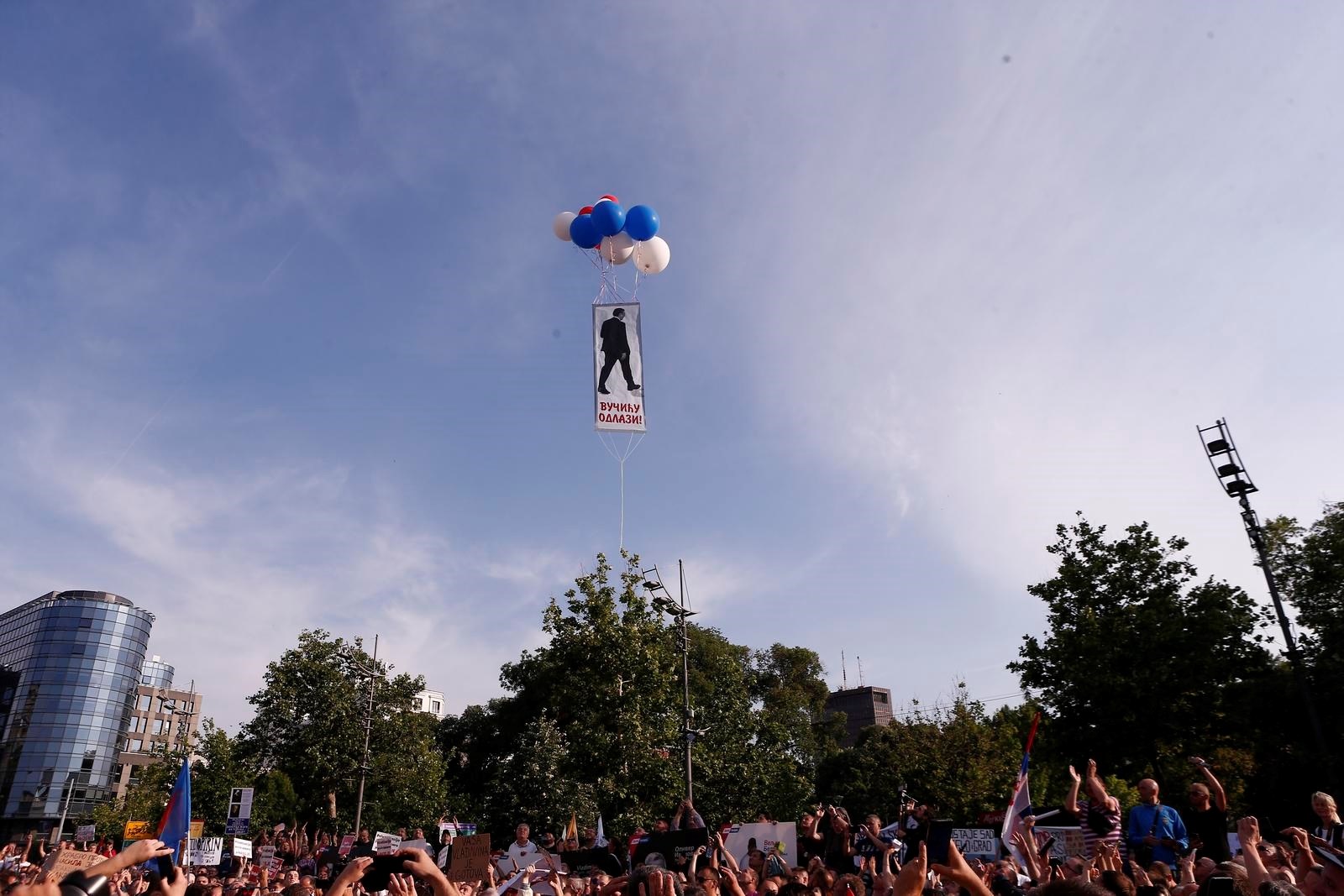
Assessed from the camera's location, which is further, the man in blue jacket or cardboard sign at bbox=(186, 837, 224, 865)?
cardboard sign at bbox=(186, 837, 224, 865)

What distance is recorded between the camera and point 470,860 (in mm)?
11992

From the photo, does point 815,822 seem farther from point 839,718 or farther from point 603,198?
point 839,718

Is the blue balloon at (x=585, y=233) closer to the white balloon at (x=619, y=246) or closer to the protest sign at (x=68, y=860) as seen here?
the white balloon at (x=619, y=246)

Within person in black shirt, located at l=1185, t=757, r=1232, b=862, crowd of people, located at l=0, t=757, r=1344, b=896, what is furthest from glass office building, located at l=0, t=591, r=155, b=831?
person in black shirt, located at l=1185, t=757, r=1232, b=862

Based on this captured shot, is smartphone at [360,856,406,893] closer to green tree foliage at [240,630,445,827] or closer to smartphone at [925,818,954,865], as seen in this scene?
smartphone at [925,818,954,865]

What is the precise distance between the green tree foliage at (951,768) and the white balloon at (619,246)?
3059 centimetres

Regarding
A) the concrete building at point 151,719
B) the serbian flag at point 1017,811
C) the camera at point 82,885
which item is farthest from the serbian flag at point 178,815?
the concrete building at point 151,719

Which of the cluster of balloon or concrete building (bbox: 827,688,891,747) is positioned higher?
concrete building (bbox: 827,688,891,747)

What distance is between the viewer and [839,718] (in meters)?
76.9

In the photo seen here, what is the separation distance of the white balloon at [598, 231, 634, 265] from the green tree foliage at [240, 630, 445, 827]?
23.4 m

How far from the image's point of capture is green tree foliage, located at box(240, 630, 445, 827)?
35.8 metres

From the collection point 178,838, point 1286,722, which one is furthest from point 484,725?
point 178,838

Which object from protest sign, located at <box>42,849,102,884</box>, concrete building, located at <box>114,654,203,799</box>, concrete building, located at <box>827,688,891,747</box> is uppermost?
concrete building, located at <box>114,654,203,799</box>

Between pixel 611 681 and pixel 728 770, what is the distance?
522cm
